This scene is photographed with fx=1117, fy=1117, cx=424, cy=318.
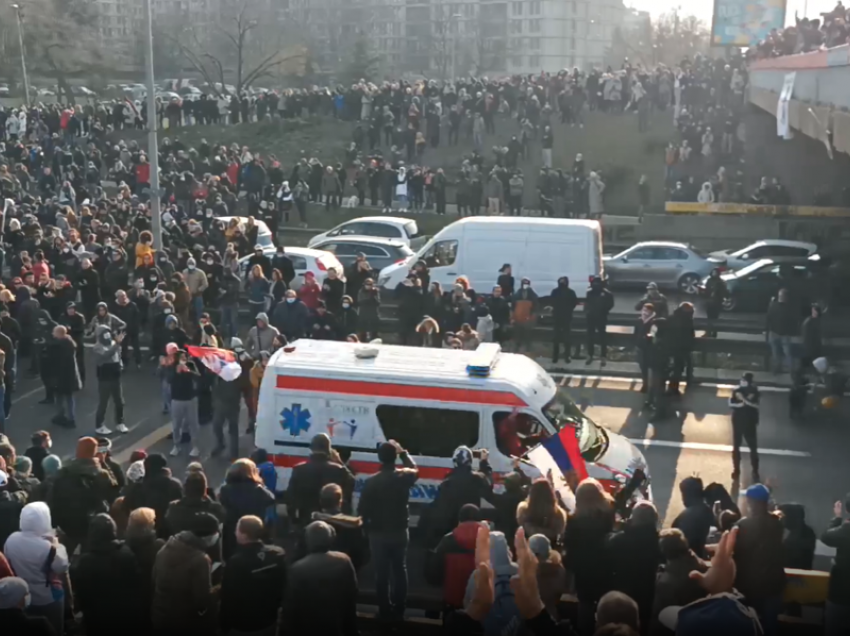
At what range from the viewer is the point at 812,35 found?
30.0m

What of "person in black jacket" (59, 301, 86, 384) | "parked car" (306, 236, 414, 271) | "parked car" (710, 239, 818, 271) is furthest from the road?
"parked car" (306, 236, 414, 271)

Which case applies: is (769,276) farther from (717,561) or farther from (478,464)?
(717,561)

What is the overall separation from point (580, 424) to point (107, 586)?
595 centimetres

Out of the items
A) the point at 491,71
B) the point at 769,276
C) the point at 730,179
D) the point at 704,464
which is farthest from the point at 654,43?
the point at 704,464

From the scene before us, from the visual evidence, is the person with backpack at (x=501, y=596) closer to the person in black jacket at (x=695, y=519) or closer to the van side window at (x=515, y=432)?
the person in black jacket at (x=695, y=519)

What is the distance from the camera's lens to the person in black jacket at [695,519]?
29.0ft

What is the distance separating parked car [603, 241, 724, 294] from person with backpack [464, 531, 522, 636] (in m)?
17.5

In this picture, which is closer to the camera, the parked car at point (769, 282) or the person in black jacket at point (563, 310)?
the person in black jacket at point (563, 310)

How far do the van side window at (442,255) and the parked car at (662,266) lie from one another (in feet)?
15.0

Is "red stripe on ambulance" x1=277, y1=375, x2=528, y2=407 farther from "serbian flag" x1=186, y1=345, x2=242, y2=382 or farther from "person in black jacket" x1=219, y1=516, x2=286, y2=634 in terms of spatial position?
"person in black jacket" x1=219, y1=516, x2=286, y2=634

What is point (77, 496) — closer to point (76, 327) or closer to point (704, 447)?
point (76, 327)

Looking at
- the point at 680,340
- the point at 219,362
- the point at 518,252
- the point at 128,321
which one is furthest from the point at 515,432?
the point at 518,252

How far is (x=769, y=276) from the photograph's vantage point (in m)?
22.2

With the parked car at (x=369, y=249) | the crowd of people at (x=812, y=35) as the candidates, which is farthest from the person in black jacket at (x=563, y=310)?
the crowd of people at (x=812, y=35)
